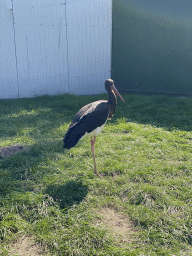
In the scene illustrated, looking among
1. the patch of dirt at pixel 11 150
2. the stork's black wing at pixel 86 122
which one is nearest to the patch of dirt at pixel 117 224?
the stork's black wing at pixel 86 122

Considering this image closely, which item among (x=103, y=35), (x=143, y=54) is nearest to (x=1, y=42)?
(x=103, y=35)

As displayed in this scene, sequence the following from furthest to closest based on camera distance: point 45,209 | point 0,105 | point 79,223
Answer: point 0,105 < point 45,209 < point 79,223

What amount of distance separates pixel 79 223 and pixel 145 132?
291cm

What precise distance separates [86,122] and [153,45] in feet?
21.0

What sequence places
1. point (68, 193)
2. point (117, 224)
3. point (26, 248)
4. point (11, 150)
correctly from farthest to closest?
point (11, 150)
point (68, 193)
point (117, 224)
point (26, 248)

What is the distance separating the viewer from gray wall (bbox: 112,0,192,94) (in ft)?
27.0

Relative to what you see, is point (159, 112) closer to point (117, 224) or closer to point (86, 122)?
point (86, 122)

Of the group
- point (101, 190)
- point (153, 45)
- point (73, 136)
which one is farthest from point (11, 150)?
point (153, 45)

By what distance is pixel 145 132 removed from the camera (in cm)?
494

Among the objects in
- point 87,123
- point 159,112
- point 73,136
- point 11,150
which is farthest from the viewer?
point 159,112

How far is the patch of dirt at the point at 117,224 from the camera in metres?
2.26

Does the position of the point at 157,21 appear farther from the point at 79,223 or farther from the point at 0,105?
the point at 79,223

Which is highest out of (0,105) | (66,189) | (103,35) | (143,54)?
(103,35)

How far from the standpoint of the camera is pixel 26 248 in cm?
213
